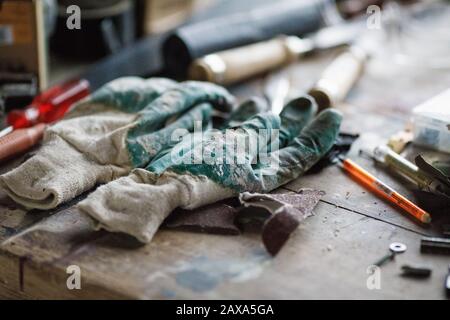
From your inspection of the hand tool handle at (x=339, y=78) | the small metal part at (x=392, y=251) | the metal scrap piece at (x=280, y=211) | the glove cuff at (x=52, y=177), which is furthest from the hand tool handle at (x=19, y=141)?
the small metal part at (x=392, y=251)

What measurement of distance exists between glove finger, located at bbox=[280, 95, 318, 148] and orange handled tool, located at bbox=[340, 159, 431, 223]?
0.42 ft

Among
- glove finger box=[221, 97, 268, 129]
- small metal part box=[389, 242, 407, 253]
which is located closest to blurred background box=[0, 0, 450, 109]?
glove finger box=[221, 97, 268, 129]

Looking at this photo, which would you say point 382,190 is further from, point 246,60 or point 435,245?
point 246,60

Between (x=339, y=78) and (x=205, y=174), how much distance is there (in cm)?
→ 69

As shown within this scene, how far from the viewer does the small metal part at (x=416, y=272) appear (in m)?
1.09

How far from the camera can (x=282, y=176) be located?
1.34m

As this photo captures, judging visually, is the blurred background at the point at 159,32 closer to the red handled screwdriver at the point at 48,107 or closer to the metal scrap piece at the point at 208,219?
the red handled screwdriver at the point at 48,107

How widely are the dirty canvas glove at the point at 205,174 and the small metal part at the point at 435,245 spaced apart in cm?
31

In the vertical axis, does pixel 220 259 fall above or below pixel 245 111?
below

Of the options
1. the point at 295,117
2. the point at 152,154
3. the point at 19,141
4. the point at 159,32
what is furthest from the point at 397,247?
the point at 159,32

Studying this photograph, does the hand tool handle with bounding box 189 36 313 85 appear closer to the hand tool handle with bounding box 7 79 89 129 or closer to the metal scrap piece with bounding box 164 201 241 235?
the hand tool handle with bounding box 7 79 89 129

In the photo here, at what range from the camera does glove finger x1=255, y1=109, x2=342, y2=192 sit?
1320mm

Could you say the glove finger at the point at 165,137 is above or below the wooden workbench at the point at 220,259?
above

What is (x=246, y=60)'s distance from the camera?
192 centimetres
